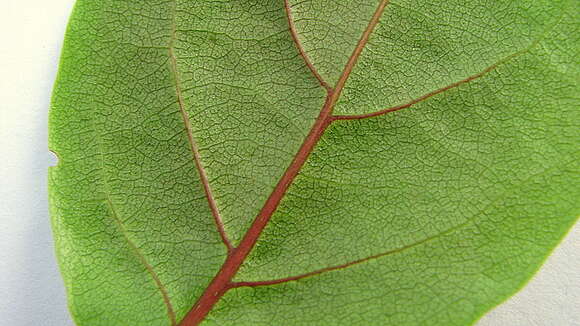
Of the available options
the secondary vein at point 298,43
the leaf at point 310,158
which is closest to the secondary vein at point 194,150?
the leaf at point 310,158

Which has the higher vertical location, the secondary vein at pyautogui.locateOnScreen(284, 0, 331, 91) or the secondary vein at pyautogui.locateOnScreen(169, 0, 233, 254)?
the secondary vein at pyautogui.locateOnScreen(284, 0, 331, 91)

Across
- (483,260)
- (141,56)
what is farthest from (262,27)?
(483,260)

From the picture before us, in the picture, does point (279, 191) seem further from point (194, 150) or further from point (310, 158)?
point (194, 150)

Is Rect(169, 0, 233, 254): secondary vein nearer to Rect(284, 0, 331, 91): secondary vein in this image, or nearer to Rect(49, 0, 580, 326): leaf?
Rect(49, 0, 580, 326): leaf

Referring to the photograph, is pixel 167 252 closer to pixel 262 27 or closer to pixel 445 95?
pixel 262 27

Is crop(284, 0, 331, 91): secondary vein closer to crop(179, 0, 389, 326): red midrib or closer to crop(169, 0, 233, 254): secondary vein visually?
crop(179, 0, 389, 326): red midrib

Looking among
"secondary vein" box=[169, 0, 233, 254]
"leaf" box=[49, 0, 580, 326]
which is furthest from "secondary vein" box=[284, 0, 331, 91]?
"secondary vein" box=[169, 0, 233, 254]

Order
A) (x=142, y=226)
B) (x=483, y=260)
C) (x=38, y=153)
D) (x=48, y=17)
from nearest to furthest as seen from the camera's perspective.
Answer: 1. (x=483, y=260)
2. (x=142, y=226)
3. (x=38, y=153)
4. (x=48, y=17)

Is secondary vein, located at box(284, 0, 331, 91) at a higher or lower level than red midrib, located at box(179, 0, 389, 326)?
higher
